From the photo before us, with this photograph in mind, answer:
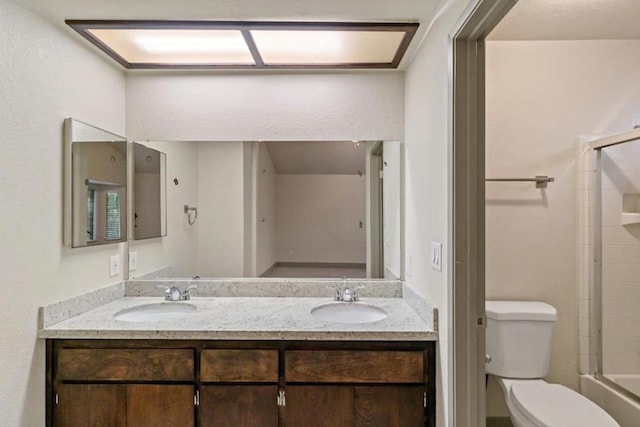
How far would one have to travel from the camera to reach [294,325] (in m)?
1.62

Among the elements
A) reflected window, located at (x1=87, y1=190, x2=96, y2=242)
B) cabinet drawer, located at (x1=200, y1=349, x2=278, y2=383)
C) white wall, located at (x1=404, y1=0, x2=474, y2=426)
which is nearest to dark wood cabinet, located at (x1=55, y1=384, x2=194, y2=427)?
cabinet drawer, located at (x1=200, y1=349, x2=278, y2=383)

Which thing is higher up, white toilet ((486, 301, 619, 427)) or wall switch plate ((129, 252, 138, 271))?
wall switch plate ((129, 252, 138, 271))

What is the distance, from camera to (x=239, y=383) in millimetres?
1582

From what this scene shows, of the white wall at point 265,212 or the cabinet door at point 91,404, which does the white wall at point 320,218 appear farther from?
the cabinet door at point 91,404

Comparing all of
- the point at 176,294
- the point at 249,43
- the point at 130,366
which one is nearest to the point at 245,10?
the point at 249,43

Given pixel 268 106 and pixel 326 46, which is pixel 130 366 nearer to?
pixel 268 106

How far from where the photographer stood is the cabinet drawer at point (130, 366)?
62.6 inches

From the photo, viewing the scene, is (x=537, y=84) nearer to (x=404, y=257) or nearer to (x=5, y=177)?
(x=404, y=257)

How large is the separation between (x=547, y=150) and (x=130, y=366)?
2.59 meters

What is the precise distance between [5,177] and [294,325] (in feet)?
4.26

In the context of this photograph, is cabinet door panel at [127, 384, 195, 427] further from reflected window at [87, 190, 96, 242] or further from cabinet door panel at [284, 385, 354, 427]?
reflected window at [87, 190, 96, 242]

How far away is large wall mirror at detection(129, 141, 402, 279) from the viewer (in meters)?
2.23

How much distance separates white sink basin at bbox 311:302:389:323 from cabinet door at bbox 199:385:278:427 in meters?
0.51

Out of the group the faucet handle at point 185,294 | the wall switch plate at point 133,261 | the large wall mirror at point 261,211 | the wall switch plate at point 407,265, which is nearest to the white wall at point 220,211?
the large wall mirror at point 261,211
